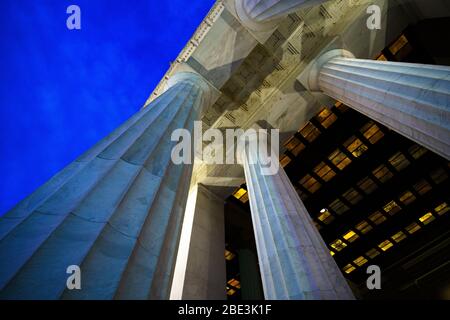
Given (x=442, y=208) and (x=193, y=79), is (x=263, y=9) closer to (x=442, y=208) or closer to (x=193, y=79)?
(x=193, y=79)

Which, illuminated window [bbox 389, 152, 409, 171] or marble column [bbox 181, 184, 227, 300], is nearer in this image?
marble column [bbox 181, 184, 227, 300]

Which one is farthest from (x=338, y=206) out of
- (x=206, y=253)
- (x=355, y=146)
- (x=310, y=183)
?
(x=206, y=253)

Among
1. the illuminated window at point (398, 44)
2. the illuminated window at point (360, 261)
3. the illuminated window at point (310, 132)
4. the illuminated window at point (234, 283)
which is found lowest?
the illuminated window at point (234, 283)

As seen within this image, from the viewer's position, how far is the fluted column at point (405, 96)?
6098 millimetres

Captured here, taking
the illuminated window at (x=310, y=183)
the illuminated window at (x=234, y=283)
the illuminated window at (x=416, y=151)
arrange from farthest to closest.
Answer: the illuminated window at (x=234, y=283), the illuminated window at (x=310, y=183), the illuminated window at (x=416, y=151)

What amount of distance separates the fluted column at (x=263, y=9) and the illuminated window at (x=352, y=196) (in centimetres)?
1758

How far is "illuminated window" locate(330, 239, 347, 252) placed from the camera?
26.2m

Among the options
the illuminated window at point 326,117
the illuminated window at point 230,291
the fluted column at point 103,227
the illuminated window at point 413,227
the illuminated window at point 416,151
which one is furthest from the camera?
the illuminated window at point 230,291

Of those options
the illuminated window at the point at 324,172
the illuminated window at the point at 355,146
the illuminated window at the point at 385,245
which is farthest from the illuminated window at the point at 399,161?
the illuminated window at the point at 385,245

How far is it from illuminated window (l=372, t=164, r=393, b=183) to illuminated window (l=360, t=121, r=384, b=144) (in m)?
2.69

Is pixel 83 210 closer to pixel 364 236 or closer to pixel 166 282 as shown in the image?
pixel 166 282

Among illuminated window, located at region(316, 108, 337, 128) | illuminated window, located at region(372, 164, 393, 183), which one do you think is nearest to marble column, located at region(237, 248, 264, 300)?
illuminated window, located at region(316, 108, 337, 128)

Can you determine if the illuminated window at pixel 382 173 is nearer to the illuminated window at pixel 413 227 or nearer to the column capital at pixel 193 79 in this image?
the illuminated window at pixel 413 227

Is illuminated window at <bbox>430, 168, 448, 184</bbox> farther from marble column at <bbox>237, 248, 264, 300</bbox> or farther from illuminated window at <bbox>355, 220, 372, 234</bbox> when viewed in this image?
marble column at <bbox>237, 248, 264, 300</bbox>
